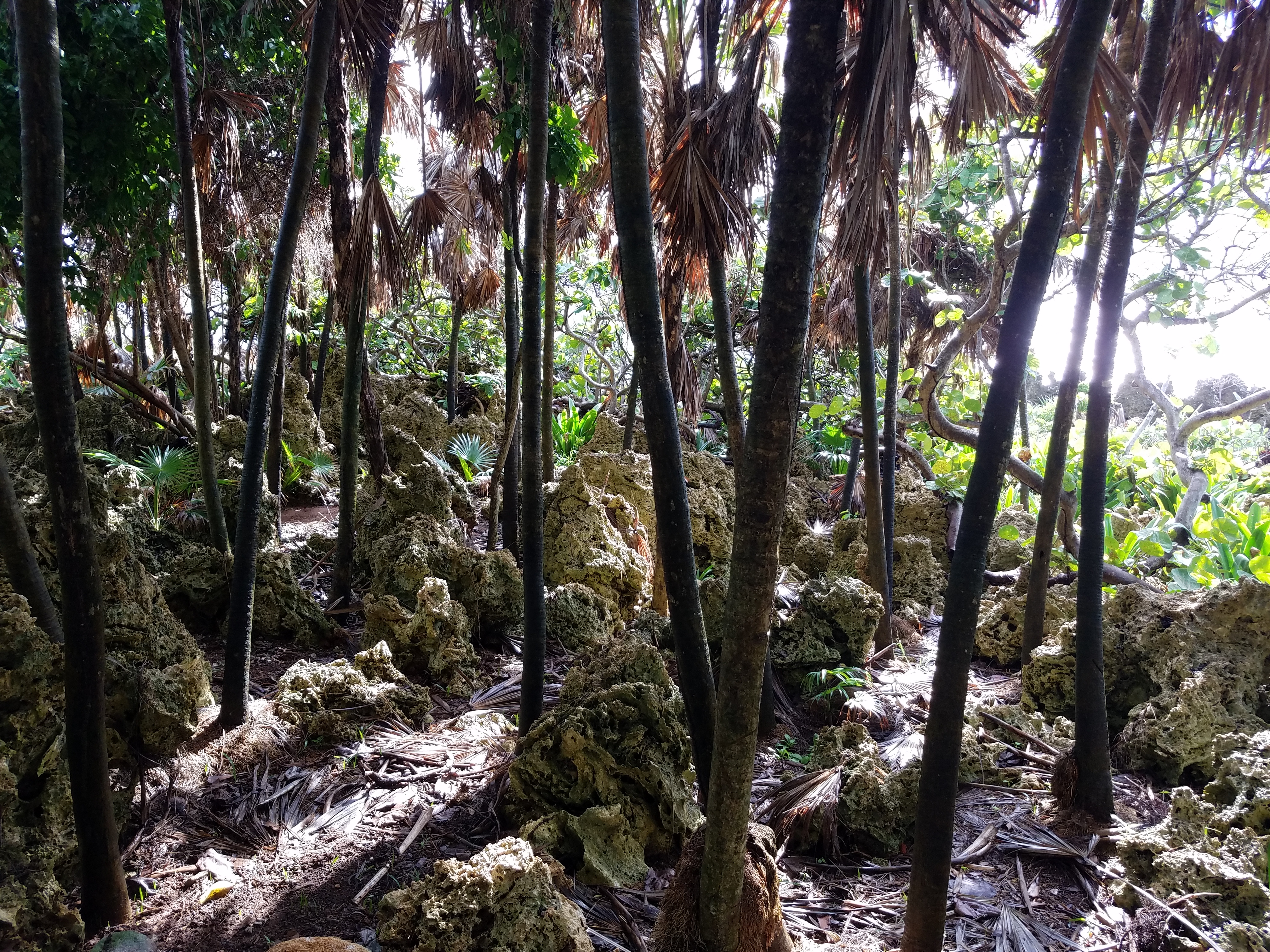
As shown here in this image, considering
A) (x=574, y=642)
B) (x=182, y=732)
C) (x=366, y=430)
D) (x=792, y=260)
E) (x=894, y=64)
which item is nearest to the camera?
(x=792, y=260)

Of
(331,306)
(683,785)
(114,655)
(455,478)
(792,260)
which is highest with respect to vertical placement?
(331,306)

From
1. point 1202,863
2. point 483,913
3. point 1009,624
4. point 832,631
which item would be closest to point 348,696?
point 483,913

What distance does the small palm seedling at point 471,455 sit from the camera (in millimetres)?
10742

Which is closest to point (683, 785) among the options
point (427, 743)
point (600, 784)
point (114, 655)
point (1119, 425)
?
point (600, 784)

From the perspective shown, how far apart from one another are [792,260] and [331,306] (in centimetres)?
826

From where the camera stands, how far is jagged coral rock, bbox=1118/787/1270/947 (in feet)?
10.1

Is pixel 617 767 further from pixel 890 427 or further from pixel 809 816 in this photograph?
pixel 890 427

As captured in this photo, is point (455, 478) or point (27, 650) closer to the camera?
point (27, 650)

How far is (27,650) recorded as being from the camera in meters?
2.83

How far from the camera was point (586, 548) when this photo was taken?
6.89 m

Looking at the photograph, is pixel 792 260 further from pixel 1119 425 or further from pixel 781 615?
pixel 1119 425

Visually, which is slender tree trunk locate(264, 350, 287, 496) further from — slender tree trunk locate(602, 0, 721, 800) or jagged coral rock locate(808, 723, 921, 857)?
jagged coral rock locate(808, 723, 921, 857)

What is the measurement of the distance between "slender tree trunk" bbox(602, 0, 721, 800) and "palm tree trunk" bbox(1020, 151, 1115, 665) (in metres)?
2.04

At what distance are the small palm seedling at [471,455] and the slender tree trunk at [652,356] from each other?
25.7 ft
